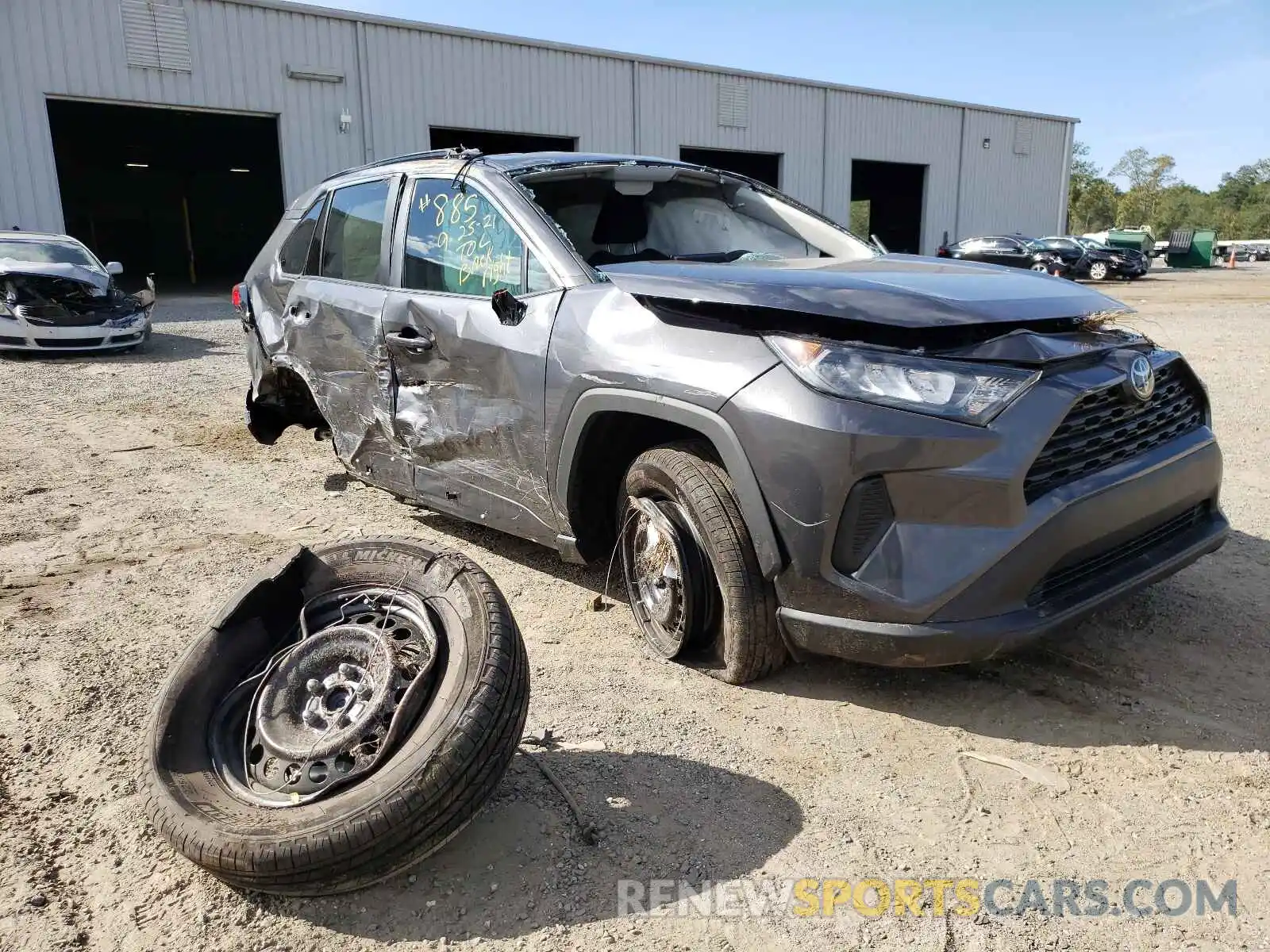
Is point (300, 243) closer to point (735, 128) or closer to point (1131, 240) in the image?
point (735, 128)

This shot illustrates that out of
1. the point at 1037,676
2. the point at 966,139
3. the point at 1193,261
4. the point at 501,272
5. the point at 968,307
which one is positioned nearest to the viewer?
the point at 968,307

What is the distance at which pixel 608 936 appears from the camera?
202cm

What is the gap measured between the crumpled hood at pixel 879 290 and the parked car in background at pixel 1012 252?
23.9 m

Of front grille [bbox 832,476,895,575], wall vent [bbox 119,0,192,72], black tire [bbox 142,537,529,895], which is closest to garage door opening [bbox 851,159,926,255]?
wall vent [bbox 119,0,192,72]

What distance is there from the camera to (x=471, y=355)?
11.8 ft

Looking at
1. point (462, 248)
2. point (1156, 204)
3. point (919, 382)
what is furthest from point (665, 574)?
point (1156, 204)

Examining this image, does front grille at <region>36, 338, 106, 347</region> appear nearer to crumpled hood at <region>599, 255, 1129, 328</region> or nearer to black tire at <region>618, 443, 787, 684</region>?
crumpled hood at <region>599, 255, 1129, 328</region>

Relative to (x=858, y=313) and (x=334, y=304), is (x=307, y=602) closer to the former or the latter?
(x=858, y=313)

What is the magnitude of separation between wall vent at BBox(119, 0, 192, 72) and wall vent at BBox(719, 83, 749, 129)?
41.1 ft

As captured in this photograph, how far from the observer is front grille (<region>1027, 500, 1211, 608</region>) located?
103 inches

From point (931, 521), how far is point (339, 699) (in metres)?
1.61

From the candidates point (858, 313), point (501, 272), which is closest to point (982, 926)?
point (858, 313)

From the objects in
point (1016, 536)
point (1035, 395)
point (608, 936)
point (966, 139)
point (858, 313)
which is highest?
point (966, 139)

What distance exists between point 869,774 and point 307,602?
5.36 feet
